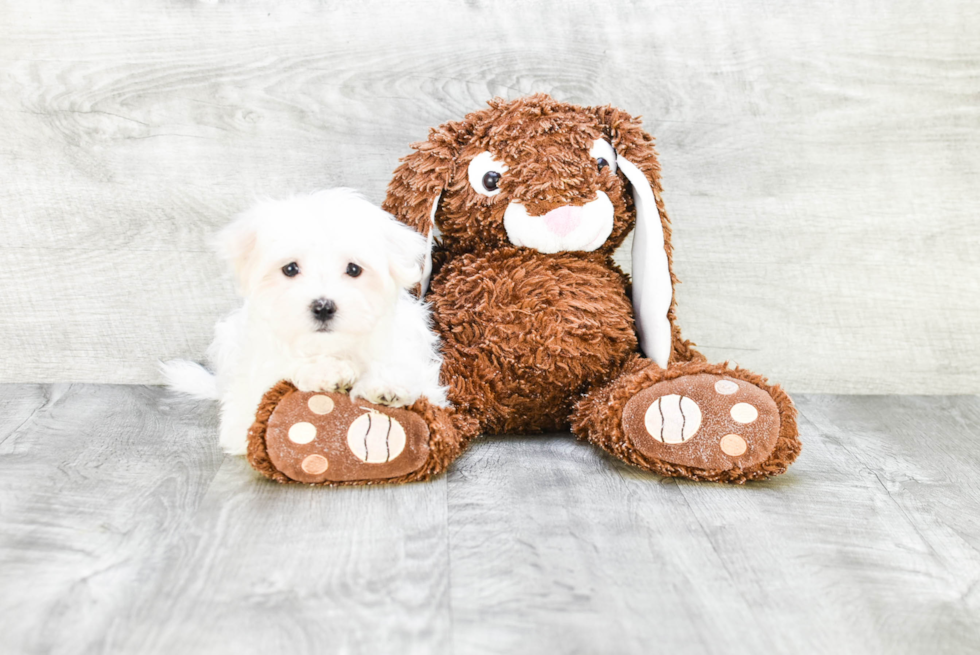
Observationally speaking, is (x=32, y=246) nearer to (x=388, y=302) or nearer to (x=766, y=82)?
(x=388, y=302)

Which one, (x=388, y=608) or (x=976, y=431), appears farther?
(x=976, y=431)

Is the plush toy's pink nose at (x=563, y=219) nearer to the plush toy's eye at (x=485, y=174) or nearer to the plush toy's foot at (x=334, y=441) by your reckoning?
the plush toy's eye at (x=485, y=174)

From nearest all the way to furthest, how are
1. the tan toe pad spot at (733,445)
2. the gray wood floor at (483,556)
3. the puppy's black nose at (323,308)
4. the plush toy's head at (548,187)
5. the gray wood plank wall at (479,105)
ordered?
the gray wood floor at (483,556) → the puppy's black nose at (323,308) → the tan toe pad spot at (733,445) → the plush toy's head at (548,187) → the gray wood plank wall at (479,105)

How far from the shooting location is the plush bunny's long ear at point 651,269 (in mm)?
1329

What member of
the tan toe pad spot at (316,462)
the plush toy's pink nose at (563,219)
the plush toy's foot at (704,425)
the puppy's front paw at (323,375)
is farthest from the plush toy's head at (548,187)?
the tan toe pad spot at (316,462)

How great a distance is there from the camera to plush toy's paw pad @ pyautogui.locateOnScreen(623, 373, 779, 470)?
1191 millimetres

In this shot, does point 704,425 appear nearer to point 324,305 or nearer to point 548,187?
point 548,187

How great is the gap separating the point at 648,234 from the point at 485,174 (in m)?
0.27

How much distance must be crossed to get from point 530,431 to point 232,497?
20.2 inches

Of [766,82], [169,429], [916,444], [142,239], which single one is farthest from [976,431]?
[142,239]

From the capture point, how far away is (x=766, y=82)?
169cm

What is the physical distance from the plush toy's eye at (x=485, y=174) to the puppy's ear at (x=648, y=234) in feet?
0.65

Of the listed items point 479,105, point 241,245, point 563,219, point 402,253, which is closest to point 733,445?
point 563,219

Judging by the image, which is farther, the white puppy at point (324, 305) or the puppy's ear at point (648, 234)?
the puppy's ear at point (648, 234)
